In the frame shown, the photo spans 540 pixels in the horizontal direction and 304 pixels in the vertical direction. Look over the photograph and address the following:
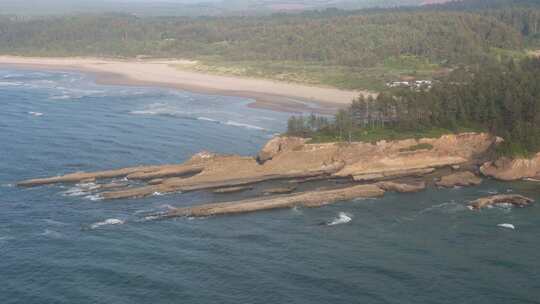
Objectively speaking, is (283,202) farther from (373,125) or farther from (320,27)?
(320,27)

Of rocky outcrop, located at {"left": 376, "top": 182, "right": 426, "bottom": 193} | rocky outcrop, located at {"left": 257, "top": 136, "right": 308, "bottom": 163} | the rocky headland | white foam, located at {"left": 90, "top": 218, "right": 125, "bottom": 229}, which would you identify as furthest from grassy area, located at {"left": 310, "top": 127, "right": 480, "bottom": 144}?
white foam, located at {"left": 90, "top": 218, "right": 125, "bottom": 229}

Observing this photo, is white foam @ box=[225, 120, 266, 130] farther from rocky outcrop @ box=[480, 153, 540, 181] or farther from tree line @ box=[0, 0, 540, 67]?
tree line @ box=[0, 0, 540, 67]

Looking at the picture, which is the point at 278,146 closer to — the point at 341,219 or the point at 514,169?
the point at 341,219

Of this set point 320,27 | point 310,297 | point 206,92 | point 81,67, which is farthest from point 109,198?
point 320,27

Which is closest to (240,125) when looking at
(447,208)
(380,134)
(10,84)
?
(380,134)

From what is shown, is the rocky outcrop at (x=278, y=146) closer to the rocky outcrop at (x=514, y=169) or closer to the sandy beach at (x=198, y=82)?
the rocky outcrop at (x=514, y=169)

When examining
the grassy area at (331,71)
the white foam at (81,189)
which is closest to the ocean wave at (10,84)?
the grassy area at (331,71)
